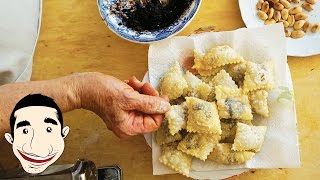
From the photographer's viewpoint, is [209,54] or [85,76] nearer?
[85,76]

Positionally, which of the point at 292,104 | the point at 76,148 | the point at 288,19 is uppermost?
the point at 288,19

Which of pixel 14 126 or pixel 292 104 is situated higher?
pixel 14 126

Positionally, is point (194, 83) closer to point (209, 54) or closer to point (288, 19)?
point (209, 54)

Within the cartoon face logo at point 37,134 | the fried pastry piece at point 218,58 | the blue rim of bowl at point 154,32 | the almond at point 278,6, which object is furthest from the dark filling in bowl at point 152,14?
the cartoon face logo at point 37,134

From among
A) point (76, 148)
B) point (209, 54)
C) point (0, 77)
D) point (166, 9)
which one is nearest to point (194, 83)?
point (209, 54)

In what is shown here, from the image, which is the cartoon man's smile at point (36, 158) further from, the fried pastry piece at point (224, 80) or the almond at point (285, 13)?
the almond at point (285, 13)

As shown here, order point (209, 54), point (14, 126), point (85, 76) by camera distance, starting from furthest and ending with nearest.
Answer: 1. point (209, 54)
2. point (85, 76)
3. point (14, 126)

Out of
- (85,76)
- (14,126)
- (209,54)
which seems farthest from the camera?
(209,54)
